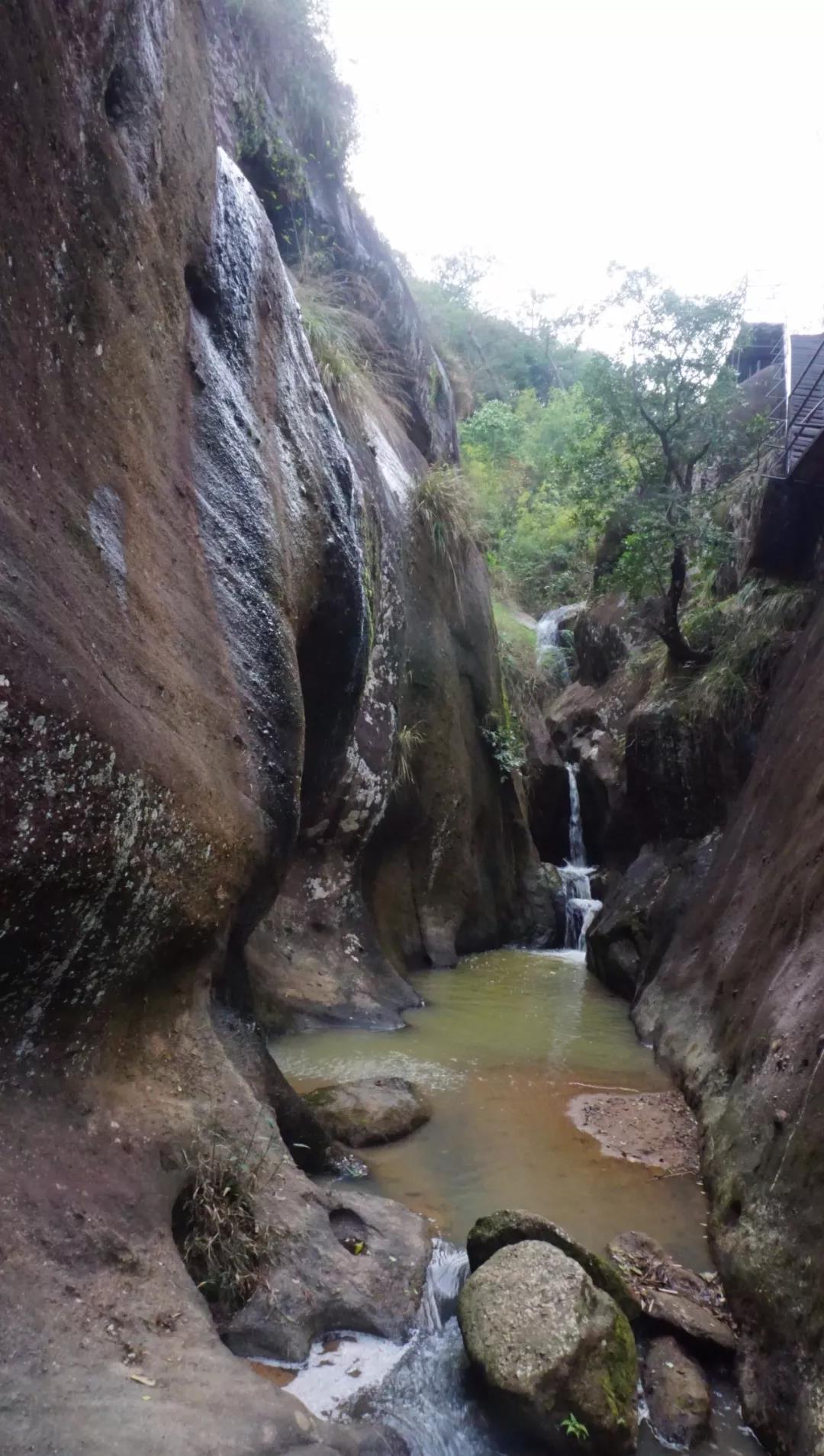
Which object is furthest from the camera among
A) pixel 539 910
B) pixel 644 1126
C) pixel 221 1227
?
pixel 539 910

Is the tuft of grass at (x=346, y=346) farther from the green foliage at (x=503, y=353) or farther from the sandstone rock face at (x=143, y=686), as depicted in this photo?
the green foliage at (x=503, y=353)

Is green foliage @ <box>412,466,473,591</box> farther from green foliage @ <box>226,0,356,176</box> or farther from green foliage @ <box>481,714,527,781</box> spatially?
green foliage @ <box>226,0,356,176</box>

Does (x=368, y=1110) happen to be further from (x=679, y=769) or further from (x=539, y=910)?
(x=539, y=910)

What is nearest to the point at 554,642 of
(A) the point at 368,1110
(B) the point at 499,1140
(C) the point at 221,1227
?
(B) the point at 499,1140

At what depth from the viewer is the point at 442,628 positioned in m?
12.6

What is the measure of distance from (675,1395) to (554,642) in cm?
1942

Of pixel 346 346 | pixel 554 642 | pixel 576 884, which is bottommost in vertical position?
pixel 576 884

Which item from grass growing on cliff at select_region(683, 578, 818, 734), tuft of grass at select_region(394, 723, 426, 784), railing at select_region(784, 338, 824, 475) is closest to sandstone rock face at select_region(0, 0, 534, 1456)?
tuft of grass at select_region(394, 723, 426, 784)

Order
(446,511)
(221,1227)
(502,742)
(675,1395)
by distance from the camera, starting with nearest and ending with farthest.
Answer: (675,1395), (221,1227), (446,511), (502,742)

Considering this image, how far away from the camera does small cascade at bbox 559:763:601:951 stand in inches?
556

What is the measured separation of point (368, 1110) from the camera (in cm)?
606

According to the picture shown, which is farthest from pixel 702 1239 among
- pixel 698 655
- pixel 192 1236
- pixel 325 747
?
pixel 698 655

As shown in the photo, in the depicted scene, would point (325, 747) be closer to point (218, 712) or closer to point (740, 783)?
point (218, 712)

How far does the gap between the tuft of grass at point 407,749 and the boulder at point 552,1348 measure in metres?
7.38
